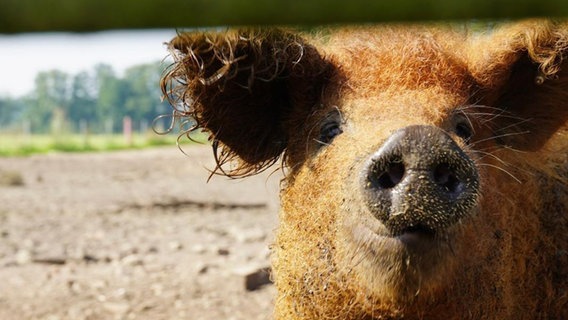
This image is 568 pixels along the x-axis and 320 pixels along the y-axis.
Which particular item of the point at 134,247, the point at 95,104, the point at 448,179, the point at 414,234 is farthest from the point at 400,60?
the point at 95,104

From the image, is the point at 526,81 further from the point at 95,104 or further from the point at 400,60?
the point at 95,104

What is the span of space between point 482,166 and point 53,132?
34.9 metres

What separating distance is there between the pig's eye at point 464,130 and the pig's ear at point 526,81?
0.34 m

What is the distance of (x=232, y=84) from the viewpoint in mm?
3842

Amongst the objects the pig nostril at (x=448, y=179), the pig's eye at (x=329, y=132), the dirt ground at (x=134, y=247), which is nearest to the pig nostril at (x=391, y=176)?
the pig nostril at (x=448, y=179)

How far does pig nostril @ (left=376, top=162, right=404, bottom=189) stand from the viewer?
9.44 feet

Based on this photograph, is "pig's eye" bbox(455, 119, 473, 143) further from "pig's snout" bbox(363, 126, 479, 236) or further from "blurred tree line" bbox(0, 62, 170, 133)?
"blurred tree line" bbox(0, 62, 170, 133)

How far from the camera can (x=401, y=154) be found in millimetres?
2842

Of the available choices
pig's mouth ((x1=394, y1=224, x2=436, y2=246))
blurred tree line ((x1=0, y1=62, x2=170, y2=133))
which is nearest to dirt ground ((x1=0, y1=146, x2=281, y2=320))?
pig's mouth ((x1=394, y1=224, x2=436, y2=246))

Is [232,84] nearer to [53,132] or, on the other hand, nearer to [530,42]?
[530,42]

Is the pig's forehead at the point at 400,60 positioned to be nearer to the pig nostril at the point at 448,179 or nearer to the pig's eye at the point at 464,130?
the pig's eye at the point at 464,130

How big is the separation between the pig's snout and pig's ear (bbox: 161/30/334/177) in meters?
0.98

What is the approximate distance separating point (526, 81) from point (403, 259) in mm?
1657

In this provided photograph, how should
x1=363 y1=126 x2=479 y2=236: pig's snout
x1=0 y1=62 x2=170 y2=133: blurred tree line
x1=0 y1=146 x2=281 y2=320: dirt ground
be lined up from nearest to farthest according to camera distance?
x1=363 y1=126 x2=479 y2=236: pig's snout → x1=0 y1=146 x2=281 y2=320: dirt ground → x1=0 y1=62 x2=170 y2=133: blurred tree line
